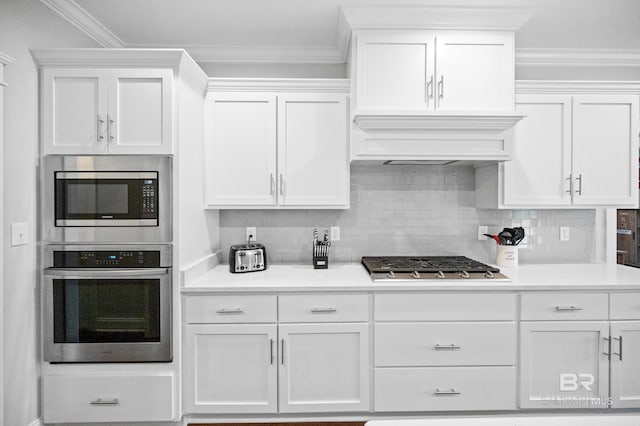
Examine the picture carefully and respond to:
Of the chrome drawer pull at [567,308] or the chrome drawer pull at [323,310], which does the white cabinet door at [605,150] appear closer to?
the chrome drawer pull at [567,308]

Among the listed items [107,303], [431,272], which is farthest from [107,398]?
[431,272]

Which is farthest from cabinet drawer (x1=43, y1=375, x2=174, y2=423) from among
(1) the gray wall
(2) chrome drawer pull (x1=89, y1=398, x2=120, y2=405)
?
(1) the gray wall

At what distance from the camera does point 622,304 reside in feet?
7.77

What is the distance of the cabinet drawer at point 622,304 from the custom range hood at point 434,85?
104 cm

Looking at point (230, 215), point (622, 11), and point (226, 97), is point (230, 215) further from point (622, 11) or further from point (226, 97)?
point (622, 11)

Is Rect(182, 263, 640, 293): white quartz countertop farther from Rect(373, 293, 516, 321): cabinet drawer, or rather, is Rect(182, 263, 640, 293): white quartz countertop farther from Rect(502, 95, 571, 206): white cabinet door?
Rect(502, 95, 571, 206): white cabinet door

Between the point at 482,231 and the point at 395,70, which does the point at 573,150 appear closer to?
the point at 482,231

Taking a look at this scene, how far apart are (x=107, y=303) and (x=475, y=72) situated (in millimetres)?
2589

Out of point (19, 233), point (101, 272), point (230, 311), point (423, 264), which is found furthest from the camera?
point (423, 264)

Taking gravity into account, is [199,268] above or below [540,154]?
below

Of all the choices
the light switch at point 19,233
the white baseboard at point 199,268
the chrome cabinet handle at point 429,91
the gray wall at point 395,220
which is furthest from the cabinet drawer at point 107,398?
the chrome cabinet handle at point 429,91

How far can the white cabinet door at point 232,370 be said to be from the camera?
232cm

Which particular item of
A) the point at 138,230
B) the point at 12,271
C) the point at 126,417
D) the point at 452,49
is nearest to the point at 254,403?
the point at 126,417

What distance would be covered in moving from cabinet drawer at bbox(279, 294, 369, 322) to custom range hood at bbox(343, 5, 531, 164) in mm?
898
